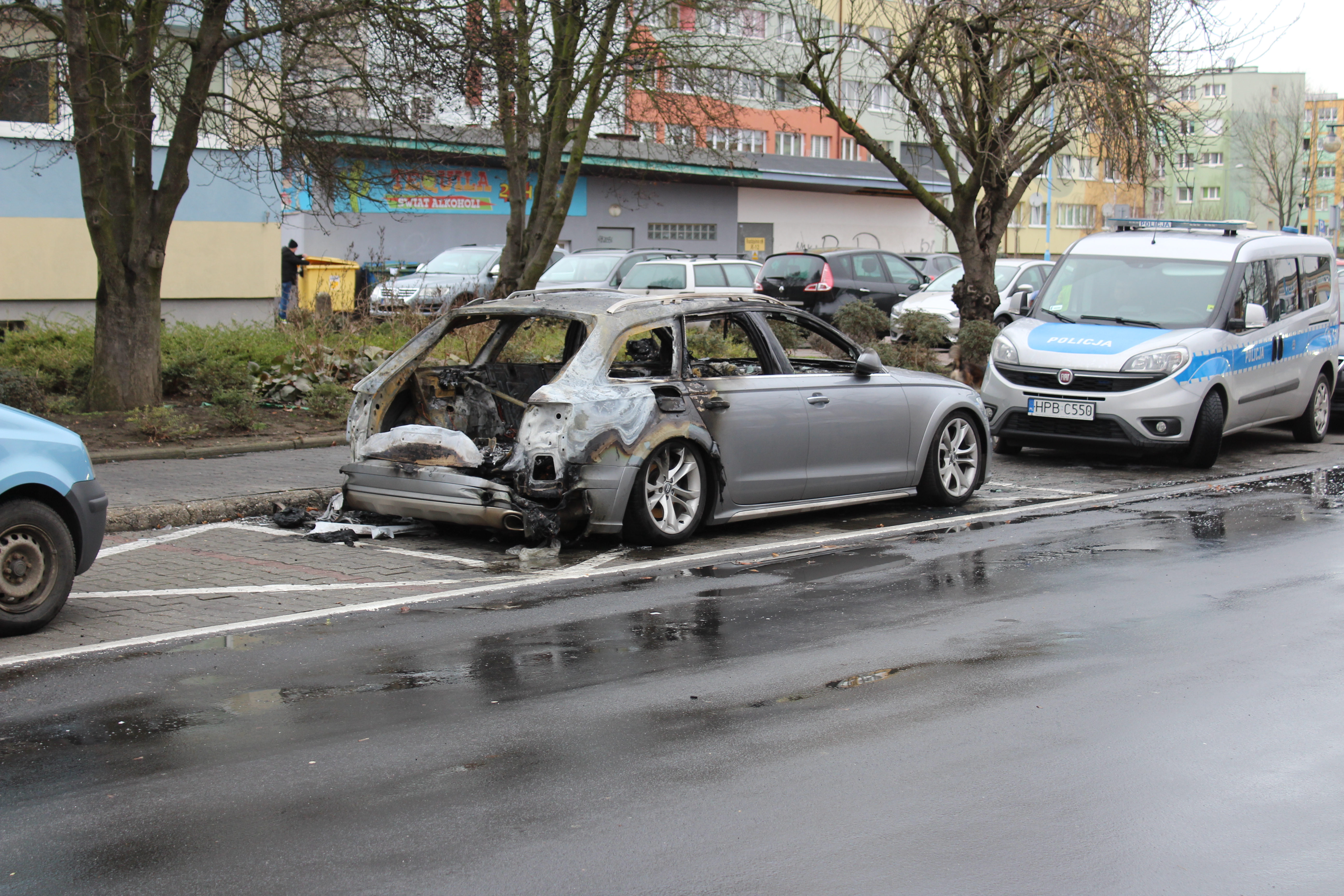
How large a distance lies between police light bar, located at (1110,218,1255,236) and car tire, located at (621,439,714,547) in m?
7.79

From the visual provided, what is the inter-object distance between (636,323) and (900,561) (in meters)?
2.29

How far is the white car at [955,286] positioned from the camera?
2002 cm

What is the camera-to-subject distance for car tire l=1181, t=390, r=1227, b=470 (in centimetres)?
1216

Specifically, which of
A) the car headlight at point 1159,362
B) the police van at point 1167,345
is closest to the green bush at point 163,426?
the police van at point 1167,345

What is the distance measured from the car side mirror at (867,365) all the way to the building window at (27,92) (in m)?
8.15

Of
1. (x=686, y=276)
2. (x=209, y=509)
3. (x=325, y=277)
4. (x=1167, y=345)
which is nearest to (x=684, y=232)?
(x=325, y=277)

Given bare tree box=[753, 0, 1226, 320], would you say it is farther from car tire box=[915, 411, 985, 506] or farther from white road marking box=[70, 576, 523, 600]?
white road marking box=[70, 576, 523, 600]

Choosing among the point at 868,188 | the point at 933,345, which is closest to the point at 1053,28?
the point at 933,345

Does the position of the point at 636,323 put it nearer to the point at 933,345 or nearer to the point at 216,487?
the point at 216,487

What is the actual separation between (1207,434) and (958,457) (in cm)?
328

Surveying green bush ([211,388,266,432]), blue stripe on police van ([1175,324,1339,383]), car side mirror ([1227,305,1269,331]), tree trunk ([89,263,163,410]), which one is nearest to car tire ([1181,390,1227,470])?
blue stripe on police van ([1175,324,1339,383])

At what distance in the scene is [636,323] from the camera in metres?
8.61

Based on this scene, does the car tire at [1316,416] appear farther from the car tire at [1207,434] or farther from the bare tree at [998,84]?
the bare tree at [998,84]

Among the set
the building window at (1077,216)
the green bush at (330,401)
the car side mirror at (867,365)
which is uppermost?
the building window at (1077,216)
